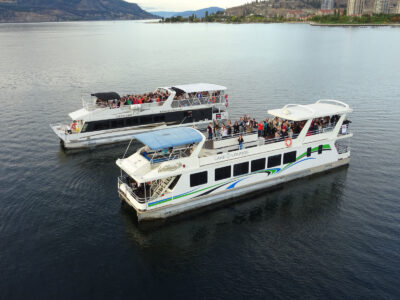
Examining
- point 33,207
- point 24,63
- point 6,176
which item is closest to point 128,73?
point 24,63

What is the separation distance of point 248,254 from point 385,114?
124 feet

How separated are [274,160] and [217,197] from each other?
19.2 ft

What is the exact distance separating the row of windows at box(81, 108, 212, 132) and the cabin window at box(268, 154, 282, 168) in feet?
55.4

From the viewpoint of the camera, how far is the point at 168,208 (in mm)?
24266

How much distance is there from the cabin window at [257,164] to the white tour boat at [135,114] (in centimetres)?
1590

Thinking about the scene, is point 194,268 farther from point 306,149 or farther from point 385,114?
point 385,114

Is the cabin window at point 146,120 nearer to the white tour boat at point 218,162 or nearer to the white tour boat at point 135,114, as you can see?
the white tour boat at point 135,114

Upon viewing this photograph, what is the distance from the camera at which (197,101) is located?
43281 millimetres

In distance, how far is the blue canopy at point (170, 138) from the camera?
2344cm

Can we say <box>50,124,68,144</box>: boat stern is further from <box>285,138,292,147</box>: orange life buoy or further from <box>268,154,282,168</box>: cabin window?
<box>285,138,292,147</box>: orange life buoy

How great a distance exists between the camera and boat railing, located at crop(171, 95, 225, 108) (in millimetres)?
41938

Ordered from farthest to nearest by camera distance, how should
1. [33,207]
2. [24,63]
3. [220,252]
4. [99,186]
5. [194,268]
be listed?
[24,63], [99,186], [33,207], [220,252], [194,268]

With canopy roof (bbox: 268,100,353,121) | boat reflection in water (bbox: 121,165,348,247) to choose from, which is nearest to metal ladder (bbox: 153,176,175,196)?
boat reflection in water (bbox: 121,165,348,247)

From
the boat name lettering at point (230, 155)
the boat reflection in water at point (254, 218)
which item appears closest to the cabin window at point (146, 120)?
the boat reflection in water at point (254, 218)
